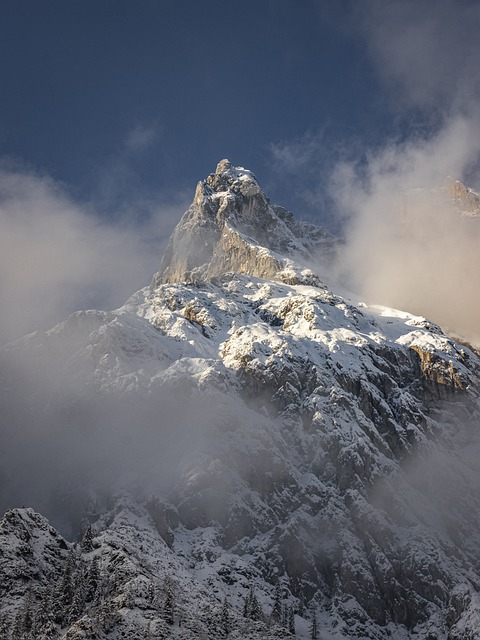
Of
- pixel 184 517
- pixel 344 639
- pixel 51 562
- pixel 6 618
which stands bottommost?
pixel 344 639

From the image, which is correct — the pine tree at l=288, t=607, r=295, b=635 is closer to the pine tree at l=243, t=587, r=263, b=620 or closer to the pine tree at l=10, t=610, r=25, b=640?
the pine tree at l=243, t=587, r=263, b=620

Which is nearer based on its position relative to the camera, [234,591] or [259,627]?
[259,627]

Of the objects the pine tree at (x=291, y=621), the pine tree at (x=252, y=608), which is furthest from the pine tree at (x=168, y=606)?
the pine tree at (x=291, y=621)

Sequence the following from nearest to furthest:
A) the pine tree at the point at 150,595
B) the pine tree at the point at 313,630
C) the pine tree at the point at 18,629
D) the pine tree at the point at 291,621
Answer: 1. the pine tree at the point at 18,629
2. the pine tree at the point at 150,595
3. the pine tree at the point at 291,621
4. the pine tree at the point at 313,630

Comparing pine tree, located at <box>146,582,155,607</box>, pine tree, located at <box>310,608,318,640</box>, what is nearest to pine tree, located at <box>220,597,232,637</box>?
pine tree, located at <box>146,582,155,607</box>

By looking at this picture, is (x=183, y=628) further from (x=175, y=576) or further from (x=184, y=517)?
(x=184, y=517)

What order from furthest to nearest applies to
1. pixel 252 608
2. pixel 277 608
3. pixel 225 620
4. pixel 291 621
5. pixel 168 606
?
1. pixel 277 608
2. pixel 291 621
3. pixel 252 608
4. pixel 225 620
5. pixel 168 606

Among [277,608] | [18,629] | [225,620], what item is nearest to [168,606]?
[225,620]

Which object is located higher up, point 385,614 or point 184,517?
point 184,517

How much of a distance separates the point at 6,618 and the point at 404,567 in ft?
380

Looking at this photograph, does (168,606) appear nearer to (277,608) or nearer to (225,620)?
(225,620)

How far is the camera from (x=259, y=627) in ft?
443

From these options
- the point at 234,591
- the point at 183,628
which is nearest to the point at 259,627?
the point at 183,628

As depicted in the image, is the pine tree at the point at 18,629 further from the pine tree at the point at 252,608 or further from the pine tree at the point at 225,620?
the pine tree at the point at 252,608
